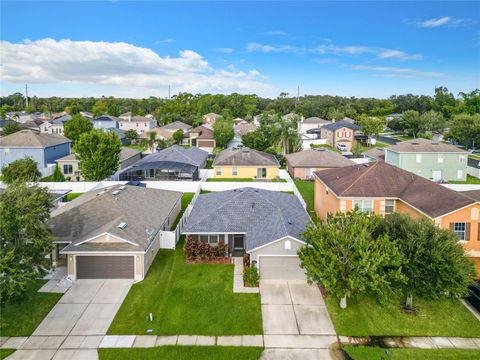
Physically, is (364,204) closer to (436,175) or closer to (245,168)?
(245,168)

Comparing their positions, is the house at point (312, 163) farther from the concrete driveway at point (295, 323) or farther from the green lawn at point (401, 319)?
the green lawn at point (401, 319)

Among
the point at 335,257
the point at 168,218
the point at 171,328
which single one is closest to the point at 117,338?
the point at 171,328

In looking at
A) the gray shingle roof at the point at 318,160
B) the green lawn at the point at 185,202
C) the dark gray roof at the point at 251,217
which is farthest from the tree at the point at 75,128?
the dark gray roof at the point at 251,217

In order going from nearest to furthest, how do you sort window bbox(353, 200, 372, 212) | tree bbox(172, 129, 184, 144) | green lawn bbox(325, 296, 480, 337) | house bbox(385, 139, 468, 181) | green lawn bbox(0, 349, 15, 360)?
1. green lawn bbox(0, 349, 15, 360)
2. green lawn bbox(325, 296, 480, 337)
3. window bbox(353, 200, 372, 212)
4. house bbox(385, 139, 468, 181)
5. tree bbox(172, 129, 184, 144)

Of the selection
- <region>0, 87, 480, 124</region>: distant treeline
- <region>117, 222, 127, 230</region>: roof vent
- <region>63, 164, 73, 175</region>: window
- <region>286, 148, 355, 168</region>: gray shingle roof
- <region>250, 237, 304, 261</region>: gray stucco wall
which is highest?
<region>0, 87, 480, 124</region>: distant treeline

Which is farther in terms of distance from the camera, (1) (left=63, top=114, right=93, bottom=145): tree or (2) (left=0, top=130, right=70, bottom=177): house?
(1) (left=63, top=114, right=93, bottom=145): tree

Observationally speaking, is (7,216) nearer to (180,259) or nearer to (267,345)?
(180,259)

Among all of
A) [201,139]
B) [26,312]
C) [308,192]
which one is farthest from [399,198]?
[201,139]

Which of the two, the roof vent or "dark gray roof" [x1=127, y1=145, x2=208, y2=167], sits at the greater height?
"dark gray roof" [x1=127, y1=145, x2=208, y2=167]

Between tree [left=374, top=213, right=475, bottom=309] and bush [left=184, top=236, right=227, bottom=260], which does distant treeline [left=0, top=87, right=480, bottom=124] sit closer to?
bush [left=184, top=236, right=227, bottom=260]

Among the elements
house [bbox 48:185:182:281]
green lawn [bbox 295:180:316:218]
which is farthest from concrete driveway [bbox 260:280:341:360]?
green lawn [bbox 295:180:316:218]
